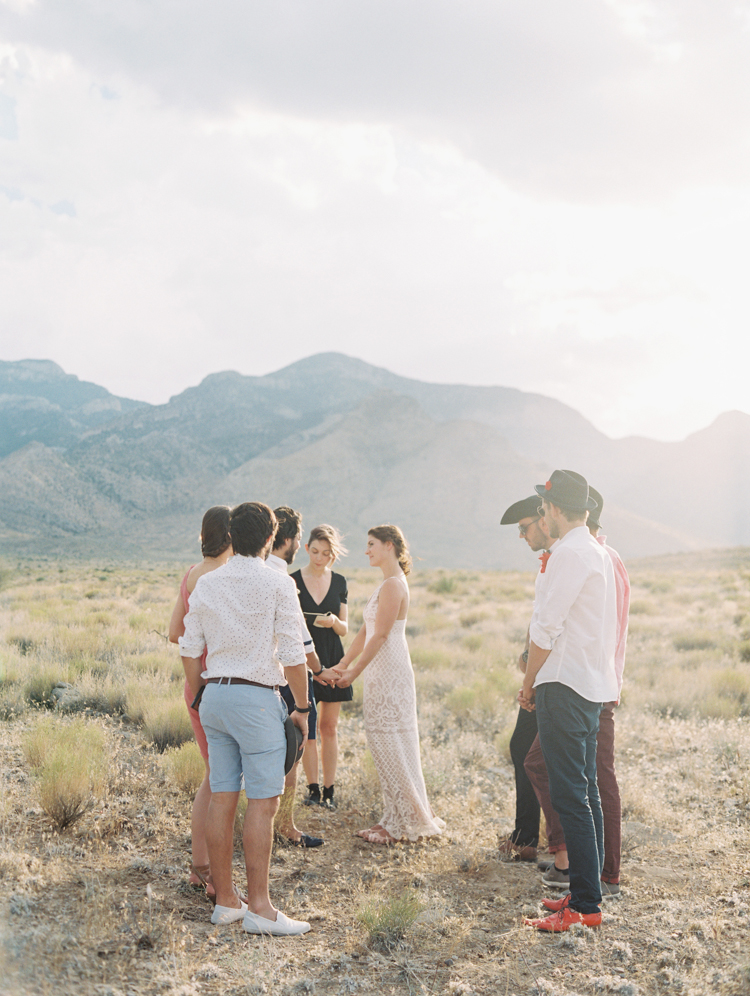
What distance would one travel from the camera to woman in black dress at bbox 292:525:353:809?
550cm

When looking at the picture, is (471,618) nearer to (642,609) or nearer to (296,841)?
(642,609)

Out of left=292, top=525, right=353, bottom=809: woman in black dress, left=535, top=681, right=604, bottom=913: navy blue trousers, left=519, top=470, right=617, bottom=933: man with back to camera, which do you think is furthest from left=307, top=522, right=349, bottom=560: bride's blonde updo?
left=535, top=681, right=604, bottom=913: navy blue trousers

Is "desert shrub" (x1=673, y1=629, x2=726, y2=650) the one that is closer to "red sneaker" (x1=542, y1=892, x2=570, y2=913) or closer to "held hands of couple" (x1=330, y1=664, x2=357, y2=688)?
"held hands of couple" (x1=330, y1=664, x2=357, y2=688)

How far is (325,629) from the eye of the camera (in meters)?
5.75

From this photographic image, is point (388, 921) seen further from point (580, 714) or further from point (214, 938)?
point (580, 714)

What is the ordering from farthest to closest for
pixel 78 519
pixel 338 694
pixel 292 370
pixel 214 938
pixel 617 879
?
1. pixel 292 370
2. pixel 78 519
3. pixel 338 694
4. pixel 617 879
5. pixel 214 938

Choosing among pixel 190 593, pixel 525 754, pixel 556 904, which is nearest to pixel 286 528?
pixel 190 593

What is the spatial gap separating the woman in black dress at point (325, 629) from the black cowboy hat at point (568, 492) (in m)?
2.04

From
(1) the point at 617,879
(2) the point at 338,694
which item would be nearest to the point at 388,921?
(1) the point at 617,879

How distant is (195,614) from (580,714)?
2.07 metres

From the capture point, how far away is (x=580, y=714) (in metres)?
3.75

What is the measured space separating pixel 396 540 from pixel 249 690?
193cm

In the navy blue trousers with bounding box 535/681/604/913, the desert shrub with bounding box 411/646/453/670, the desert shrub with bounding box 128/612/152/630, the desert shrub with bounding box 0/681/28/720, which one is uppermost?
the navy blue trousers with bounding box 535/681/604/913

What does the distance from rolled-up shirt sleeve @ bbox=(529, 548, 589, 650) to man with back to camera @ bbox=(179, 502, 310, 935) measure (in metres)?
1.27
